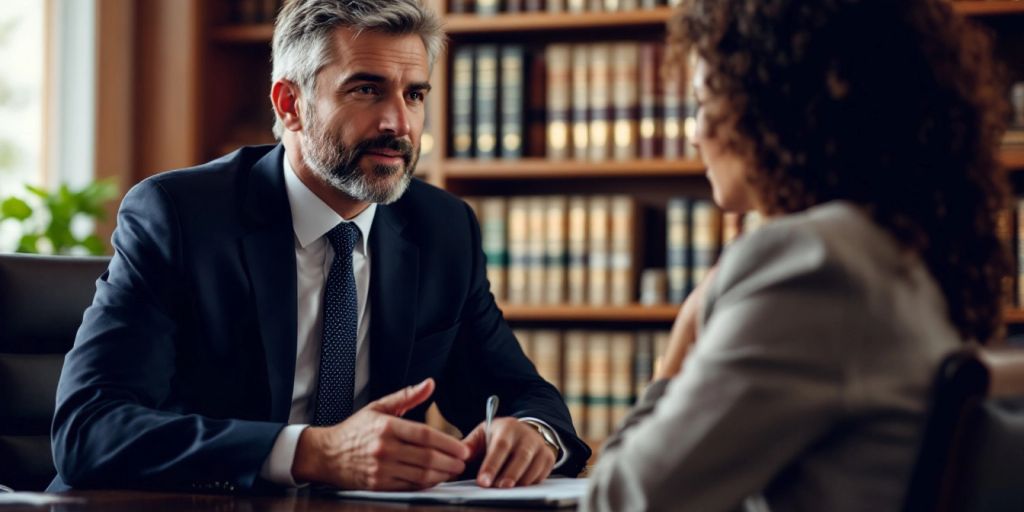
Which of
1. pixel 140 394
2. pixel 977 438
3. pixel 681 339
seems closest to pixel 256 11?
pixel 140 394

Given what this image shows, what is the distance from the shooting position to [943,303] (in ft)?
2.77

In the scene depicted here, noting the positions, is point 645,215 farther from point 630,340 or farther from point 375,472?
point 375,472

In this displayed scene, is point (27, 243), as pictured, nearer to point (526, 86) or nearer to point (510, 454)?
point (526, 86)

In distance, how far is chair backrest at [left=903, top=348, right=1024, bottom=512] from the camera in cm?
71

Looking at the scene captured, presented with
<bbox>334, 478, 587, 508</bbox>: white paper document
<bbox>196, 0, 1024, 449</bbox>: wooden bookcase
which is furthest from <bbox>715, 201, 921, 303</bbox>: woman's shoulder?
<bbox>196, 0, 1024, 449</bbox>: wooden bookcase

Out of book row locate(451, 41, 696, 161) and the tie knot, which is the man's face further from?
book row locate(451, 41, 696, 161)

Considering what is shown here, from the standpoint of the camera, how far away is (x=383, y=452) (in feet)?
4.00

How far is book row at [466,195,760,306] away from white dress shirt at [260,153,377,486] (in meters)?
1.37

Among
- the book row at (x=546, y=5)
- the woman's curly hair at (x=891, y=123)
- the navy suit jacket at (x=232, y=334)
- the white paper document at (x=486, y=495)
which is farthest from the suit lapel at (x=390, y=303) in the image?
the book row at (x=546, y=5)

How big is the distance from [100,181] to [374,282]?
184 cm

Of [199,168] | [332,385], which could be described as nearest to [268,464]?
[332,385]

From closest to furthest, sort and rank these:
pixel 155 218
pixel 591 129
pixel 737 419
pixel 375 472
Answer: pixel 737 419 < pixel 375 472 < pixel 155 218 < pixel 591 129

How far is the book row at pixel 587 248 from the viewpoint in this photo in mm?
3102

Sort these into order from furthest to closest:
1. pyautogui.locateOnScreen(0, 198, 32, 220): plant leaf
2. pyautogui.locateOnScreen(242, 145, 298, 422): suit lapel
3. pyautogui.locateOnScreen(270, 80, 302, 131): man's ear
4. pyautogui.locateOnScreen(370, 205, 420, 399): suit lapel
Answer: pyautogui.locateOnScreen(0, 198, 32, 220): plant leaf
pyautogui.locateOnScreen(270, 80, 302, 131): man's ear
pyautogui.locateOnScreen(370, 205, 420, 399): suit lapel
pyautogui.locateOnScreen(242, 145, 298, 422): suit lapel
